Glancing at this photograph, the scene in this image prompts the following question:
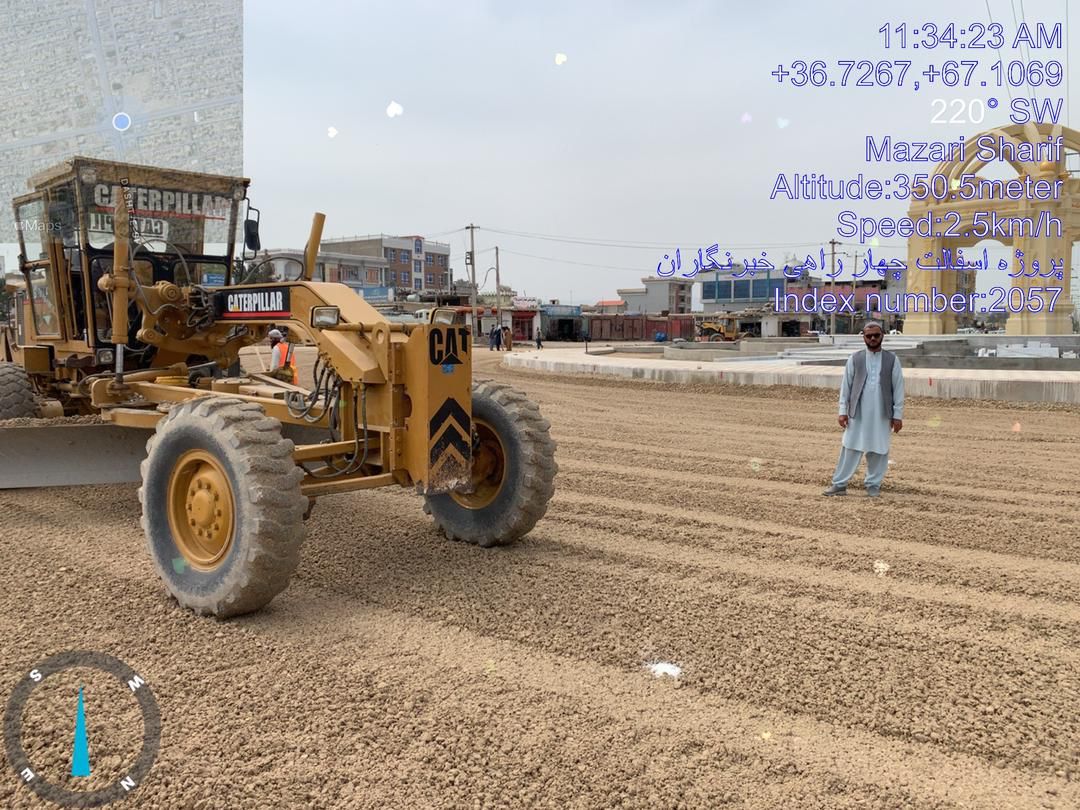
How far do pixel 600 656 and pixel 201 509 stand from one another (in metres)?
2.36

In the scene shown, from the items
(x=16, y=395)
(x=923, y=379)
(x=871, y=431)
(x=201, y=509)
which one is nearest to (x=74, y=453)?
(x=16, y=395)

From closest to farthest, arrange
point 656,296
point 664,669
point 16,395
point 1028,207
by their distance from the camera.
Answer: point 664,669
point 16,395
point 1028,207
point 656,296

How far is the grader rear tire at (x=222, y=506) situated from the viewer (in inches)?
163

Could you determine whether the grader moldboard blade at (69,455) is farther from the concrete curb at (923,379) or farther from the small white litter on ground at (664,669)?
the concrete curb at (923,379)

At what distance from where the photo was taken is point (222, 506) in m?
4.43

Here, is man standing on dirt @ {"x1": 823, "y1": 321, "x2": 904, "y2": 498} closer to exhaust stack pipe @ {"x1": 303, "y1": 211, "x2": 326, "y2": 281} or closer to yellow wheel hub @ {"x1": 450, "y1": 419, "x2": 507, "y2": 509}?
yellow wheel hub @ {"x1": 450, "y1": 419, "x2": 507, "y2": 509}

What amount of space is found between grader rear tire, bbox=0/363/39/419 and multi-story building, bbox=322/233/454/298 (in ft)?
243

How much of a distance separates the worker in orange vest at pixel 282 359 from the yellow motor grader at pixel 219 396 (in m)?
0.15

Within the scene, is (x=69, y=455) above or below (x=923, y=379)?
below

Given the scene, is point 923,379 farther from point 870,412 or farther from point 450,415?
point 450,415

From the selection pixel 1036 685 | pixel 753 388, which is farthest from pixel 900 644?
pixel 753 388

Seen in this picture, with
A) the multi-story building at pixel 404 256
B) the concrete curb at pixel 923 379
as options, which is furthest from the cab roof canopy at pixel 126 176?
the multi-story building at pixel 404 256

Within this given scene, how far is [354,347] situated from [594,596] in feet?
6.86

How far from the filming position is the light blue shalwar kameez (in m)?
7.53
